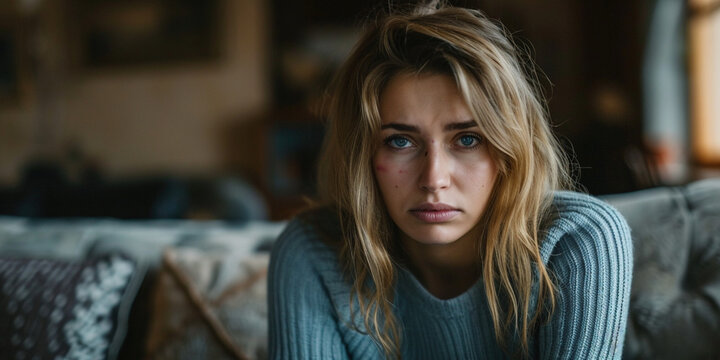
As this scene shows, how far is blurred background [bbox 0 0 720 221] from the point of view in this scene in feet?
14.7

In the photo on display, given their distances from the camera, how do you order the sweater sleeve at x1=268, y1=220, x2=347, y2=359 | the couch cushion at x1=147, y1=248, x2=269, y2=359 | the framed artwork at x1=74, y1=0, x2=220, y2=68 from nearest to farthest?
1. the sweater sleeve at x1=268, y1=220, x2=347, y2=359
2. the couch cushion at x1=147, y1=248, x2=269, y2=359
3. the framed artwork at x1=74, y1=0, x2=220, y2=68

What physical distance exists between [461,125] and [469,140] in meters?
0.04

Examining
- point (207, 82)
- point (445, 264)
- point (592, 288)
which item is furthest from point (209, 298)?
point (207, 82)

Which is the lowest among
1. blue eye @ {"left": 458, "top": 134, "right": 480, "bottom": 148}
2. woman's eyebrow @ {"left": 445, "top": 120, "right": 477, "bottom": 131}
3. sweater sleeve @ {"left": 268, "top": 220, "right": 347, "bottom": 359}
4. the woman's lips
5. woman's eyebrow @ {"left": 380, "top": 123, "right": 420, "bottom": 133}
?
sweater sleeve @ {"left": 268, "top": 220, "right": 347, "bottom": 359}

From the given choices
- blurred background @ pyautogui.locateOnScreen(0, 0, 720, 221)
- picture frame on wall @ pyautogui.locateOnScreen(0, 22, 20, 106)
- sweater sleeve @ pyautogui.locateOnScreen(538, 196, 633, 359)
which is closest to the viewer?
sweater sleeve @ pyautogui.locateOnScreen(538, 196, 633, 359)

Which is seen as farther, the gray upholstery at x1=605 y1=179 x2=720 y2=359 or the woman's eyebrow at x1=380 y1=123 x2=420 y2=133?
the gray upholstery at x1=605 y1=179 x2=720 y2=359

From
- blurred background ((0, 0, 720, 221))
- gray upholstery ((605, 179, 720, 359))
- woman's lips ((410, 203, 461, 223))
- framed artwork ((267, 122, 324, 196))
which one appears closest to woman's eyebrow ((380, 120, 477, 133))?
woman's lips ((410, 203, 461, 223))

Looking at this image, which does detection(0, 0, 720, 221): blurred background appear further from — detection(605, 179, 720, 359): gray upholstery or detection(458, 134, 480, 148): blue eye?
detection(458, 134, 480, 148): blue eye

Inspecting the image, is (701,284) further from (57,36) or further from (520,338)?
(57,36)

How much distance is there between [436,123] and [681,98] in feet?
11.4

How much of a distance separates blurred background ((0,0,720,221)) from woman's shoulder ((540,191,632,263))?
3379 mm

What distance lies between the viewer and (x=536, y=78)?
1044 mm

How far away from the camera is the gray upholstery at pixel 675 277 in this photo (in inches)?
42.1

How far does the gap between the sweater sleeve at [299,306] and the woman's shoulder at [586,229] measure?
1.32 feet
